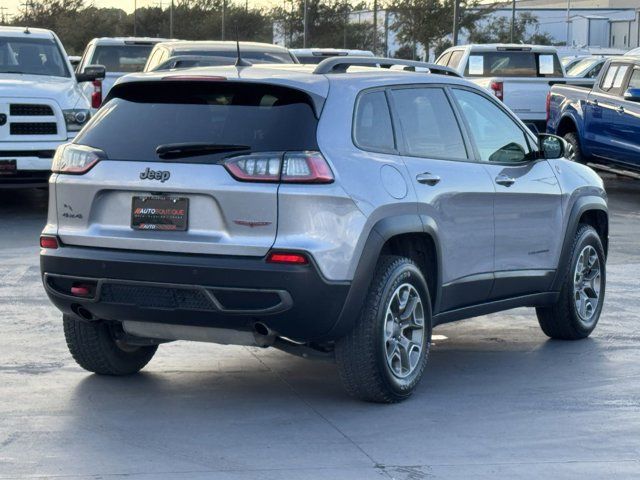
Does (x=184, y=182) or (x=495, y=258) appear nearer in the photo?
(x=184, y=182)

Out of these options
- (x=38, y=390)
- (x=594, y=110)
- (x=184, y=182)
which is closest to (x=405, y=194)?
(x=184, y=182)

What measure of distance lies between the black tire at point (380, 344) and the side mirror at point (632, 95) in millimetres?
10300

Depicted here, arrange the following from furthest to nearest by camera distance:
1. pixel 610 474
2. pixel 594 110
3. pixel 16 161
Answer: pixel 594 110 < pixel 16 161 < pixel 610 474

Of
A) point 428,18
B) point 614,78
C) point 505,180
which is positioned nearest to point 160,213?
point 505,180

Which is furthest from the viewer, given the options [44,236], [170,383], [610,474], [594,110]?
[594,110]

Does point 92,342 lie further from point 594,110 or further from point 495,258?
point 594,110

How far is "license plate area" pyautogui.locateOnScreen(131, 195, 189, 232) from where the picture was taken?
6.72 metres

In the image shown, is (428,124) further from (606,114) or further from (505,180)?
(606,114)

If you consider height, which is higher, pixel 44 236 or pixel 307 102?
pixel 307 102

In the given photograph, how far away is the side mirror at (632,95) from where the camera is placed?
55.4ft

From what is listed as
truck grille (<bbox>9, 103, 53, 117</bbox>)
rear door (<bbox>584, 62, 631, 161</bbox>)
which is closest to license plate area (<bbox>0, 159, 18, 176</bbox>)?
truck grille (<bbox>9, 103, 53, 117</bbox>)

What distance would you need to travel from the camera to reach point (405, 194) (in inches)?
282

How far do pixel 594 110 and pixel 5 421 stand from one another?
1370 centimetres

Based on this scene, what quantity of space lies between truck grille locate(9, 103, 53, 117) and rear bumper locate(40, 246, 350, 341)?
29.7 ft
